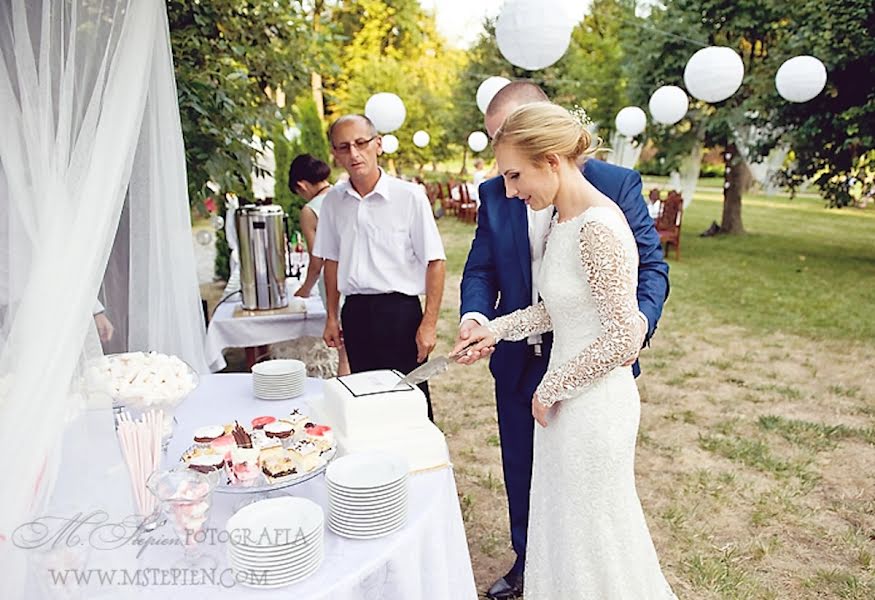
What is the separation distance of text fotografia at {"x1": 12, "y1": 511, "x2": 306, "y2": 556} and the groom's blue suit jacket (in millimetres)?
1191

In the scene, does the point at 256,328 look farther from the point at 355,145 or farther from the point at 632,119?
the point at 632,119

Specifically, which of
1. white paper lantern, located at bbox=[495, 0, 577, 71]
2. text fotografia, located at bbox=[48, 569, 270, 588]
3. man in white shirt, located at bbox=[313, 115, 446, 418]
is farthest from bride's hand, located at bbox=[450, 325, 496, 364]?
white paper lantern, located at bbox=[495, 0, 577, 71]

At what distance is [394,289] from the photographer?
129 inches

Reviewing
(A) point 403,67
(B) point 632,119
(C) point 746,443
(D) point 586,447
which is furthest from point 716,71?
(A) point 403,67

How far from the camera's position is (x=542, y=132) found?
1.71 meters

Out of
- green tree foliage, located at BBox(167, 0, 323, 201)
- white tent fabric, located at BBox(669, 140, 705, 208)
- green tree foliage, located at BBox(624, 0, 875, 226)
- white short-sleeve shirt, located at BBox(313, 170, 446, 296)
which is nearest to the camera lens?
white short-sleeve shirt, located at BBox(313, 170, 446, 296)

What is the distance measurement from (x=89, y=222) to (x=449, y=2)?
3117 centimetres

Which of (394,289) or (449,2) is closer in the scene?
(394,289)

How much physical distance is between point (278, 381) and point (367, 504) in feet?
3.16

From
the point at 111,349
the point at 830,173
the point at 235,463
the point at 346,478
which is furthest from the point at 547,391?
the point at 830,173

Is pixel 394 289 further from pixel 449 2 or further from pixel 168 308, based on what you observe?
pixel 449 2

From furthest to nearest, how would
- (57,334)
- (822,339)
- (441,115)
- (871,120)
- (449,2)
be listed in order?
(449,2)
(441,115)
(871,120)
(822,339)
(57,334)

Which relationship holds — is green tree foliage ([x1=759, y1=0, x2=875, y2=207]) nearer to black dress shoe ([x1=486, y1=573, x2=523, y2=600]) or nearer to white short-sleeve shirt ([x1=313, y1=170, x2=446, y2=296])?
white short-sleeve shirt ([x1=313, y1=170, x2=446, y2=296])

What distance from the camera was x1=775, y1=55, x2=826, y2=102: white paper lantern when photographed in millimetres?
7617
